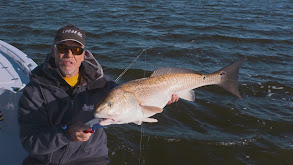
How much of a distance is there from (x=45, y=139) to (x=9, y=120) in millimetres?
1299

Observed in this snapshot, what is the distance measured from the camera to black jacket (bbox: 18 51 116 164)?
9.59ft

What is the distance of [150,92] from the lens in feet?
10.1

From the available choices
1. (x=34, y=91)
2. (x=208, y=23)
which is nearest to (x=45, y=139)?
(x=34, y=91)

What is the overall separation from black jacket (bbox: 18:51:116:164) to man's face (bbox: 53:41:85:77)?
83 millimetres

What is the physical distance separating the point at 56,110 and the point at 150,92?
43.3 inches

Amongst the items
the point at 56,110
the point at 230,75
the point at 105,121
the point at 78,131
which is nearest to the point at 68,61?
the point at 56,110

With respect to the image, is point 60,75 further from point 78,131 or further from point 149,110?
point 149,110

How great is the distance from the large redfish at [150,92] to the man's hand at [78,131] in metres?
0.15

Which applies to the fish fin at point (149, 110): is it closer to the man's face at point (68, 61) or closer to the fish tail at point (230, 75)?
the man's face at point (68, 61)

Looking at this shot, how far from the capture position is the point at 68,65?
3.17 metres

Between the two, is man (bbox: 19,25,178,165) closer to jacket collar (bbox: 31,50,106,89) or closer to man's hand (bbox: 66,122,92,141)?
jacket collar (bbox: 31,50,106,89)

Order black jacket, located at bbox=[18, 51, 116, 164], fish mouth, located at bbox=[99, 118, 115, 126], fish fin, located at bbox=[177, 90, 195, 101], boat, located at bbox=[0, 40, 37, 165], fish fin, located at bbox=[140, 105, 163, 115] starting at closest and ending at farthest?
fish mouth, located at bbox=[99, 118, 115, 126]
fish fin, located at bbox=[140, 105, 163, 115]
black jacket, located at bbox=[18, 51, 116, 164]
fish fin, located at bbox=[177, 90, 195, 101]
boat, located at bbox=[0, 40, 37, 165]

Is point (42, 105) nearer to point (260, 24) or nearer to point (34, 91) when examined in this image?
point (34, 91)

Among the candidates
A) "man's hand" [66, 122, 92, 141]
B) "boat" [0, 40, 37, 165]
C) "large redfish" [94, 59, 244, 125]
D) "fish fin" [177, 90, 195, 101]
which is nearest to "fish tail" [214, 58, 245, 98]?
"large redfish" [94, 59, 244, 125]
